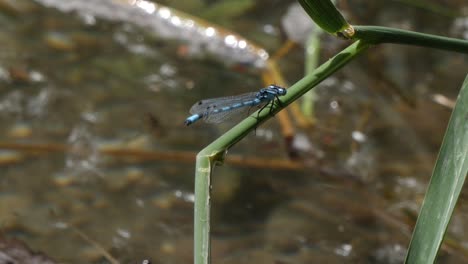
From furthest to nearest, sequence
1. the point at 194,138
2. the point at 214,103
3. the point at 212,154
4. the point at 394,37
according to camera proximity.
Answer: the point at 194,138, the point at 214,103, the point at 394,37, the point at 212,154

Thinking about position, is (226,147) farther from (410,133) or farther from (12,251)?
(410,133)

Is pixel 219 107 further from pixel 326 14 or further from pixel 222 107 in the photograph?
pixel 326 14

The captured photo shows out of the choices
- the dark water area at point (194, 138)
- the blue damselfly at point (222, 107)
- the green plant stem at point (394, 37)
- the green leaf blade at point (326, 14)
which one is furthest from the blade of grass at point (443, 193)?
the dark water area at point (194, 138)

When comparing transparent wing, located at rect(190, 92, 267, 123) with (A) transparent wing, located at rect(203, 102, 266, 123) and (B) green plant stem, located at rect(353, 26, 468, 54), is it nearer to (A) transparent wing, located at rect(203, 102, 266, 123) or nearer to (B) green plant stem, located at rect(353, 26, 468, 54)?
(A) transparent wing, located at rect(203, 102, 266, 123)

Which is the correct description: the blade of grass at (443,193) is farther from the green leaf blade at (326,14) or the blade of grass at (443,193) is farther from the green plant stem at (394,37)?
A: the green leaf blade at (326,14)

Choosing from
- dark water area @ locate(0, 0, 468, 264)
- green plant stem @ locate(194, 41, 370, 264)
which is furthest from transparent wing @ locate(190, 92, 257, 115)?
green plant stem @ locate(194, 41, 370, 264)

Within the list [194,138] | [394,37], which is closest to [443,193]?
[394,37]
